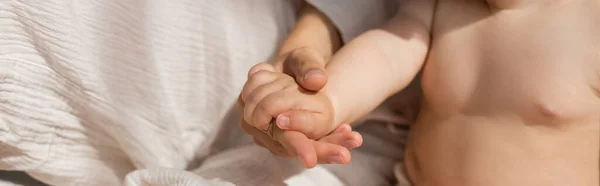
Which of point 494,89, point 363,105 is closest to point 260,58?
point 363,105

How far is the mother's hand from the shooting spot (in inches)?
19.6

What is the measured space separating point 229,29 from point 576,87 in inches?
13.7

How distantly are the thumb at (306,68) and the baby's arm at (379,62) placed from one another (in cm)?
3

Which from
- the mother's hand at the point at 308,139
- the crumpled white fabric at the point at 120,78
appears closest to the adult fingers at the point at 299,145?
the mother's hand at the point at 308,139

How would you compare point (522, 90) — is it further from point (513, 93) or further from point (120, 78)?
point (120, 78)

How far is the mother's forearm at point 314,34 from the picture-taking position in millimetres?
668

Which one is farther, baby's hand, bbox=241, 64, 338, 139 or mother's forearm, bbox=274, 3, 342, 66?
mother's forearm, bbox=274, 3, 342, 66

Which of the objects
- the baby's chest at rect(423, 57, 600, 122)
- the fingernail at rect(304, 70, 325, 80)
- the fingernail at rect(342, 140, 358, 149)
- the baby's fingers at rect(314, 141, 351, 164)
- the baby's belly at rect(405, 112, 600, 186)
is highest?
the fingernail at rect(304, 70, 325, 80)

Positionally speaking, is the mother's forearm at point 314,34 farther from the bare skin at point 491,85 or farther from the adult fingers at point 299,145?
the adult fingers at point 299,145

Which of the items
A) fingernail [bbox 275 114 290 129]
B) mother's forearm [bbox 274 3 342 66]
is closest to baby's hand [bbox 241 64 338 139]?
fingernail [bbox 275 114 290 129]

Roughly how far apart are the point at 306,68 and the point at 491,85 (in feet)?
0.64

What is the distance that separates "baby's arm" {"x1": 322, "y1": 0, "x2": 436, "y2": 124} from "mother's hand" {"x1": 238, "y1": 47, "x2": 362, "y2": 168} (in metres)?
0.04

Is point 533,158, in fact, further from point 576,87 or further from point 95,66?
point 95,66

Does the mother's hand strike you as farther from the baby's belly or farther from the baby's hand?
the baby's belly
